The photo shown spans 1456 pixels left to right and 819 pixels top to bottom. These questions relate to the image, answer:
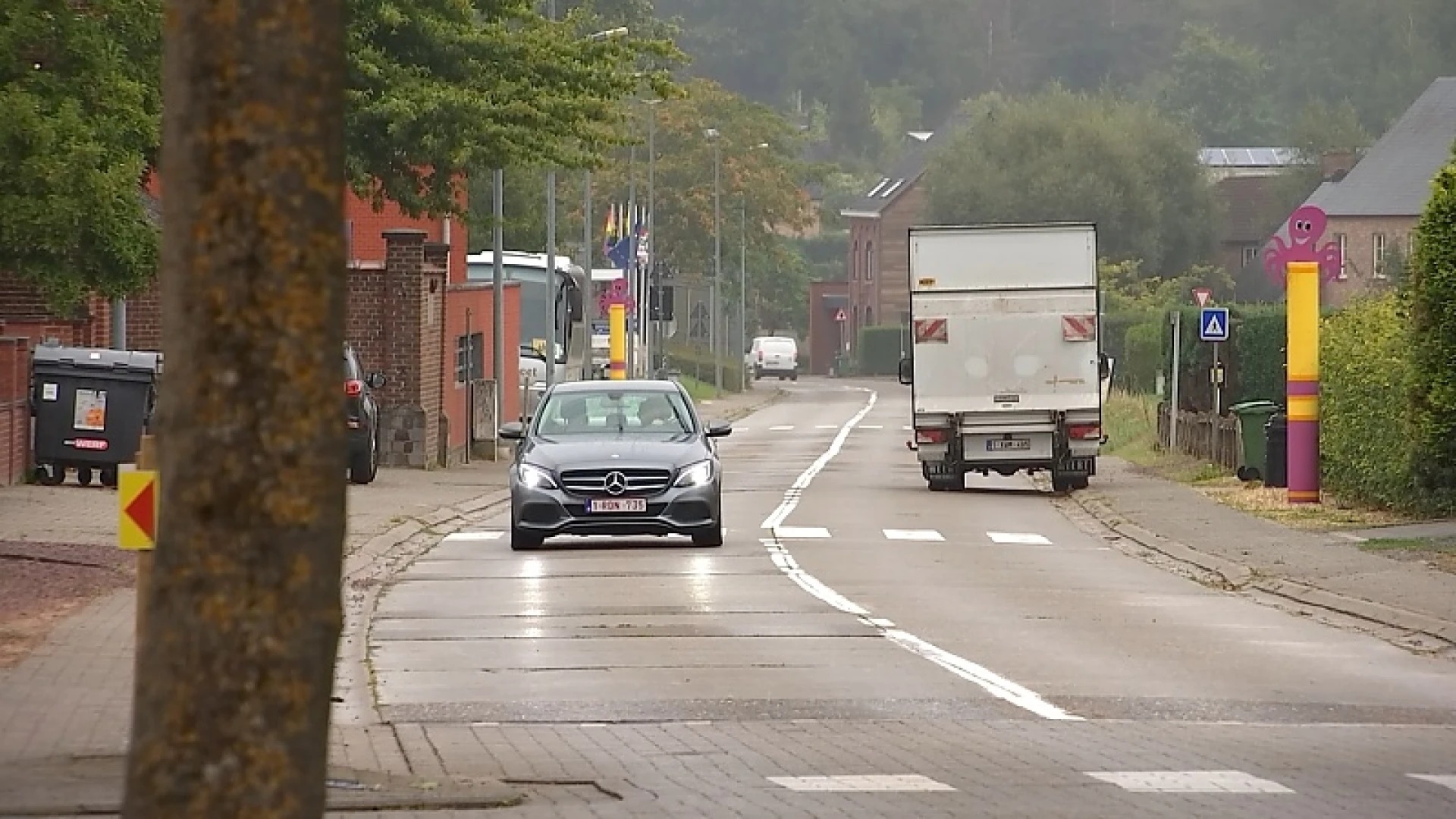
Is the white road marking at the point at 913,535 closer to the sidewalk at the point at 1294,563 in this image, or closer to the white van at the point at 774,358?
the sidewalk at the point at 1294,563

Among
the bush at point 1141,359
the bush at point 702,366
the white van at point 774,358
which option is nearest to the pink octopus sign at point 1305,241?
the bush at point 1141,359

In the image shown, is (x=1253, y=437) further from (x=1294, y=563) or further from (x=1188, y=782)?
(x=1188, y=782)

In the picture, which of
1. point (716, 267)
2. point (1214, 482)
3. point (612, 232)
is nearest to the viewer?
point (1214, 482)

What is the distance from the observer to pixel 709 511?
23672 millimetres

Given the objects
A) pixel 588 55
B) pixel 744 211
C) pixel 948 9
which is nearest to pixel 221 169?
pixel 588 55

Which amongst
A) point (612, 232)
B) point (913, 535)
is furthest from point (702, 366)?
point (913, 535)

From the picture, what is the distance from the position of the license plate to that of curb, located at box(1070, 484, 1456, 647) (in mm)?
4826

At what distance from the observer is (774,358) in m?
117

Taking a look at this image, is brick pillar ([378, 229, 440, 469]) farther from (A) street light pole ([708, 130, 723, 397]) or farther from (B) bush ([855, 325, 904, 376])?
(B) bush ([855, 325, 904, 376])

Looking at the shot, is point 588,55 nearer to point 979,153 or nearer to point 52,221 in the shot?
point 52,221

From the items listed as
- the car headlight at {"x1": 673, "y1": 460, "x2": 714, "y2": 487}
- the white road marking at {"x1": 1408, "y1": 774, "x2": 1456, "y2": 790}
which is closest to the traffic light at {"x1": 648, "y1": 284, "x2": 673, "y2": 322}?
the car headlight at {"x1": 673, "y1": 460, "x2": 714, "y2": 487}

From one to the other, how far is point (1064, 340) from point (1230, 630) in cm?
1729

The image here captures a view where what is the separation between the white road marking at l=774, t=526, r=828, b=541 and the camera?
86.1 feet

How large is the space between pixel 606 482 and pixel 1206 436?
19.1 m
